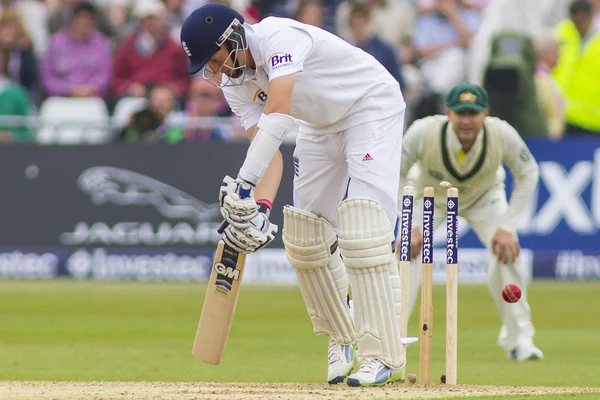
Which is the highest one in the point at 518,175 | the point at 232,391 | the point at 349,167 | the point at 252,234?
the point at 518,175

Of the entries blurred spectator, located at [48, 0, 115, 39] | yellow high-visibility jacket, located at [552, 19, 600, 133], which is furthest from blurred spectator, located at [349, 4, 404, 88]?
blurred spectator, located at [48, 0, 115, 39]

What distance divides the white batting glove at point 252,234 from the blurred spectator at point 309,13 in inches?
308

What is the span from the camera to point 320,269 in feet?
19.1

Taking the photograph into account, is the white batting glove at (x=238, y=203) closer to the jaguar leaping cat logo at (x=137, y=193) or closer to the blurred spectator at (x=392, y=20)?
the jaguar leaping cat logo at (x=137, y=193)

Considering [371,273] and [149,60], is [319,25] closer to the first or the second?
[149,60]

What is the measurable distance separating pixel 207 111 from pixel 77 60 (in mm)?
1592

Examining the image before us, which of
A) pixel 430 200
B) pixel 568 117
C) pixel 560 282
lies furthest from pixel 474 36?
pixel 430 200

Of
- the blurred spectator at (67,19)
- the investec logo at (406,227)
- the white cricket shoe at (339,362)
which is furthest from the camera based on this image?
the blurred spectator at (67,19)

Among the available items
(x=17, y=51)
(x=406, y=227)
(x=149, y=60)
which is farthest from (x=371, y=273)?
(x=17, y=51)

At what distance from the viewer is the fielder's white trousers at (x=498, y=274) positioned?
756cm

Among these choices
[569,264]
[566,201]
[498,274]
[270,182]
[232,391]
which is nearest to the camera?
[232,391]

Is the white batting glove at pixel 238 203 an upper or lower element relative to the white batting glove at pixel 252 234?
upper

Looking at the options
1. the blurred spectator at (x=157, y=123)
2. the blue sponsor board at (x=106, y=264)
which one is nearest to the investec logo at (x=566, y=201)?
the blue sponsor board at (x=106, y=264)

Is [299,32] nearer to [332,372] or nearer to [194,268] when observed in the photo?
[332,372]
